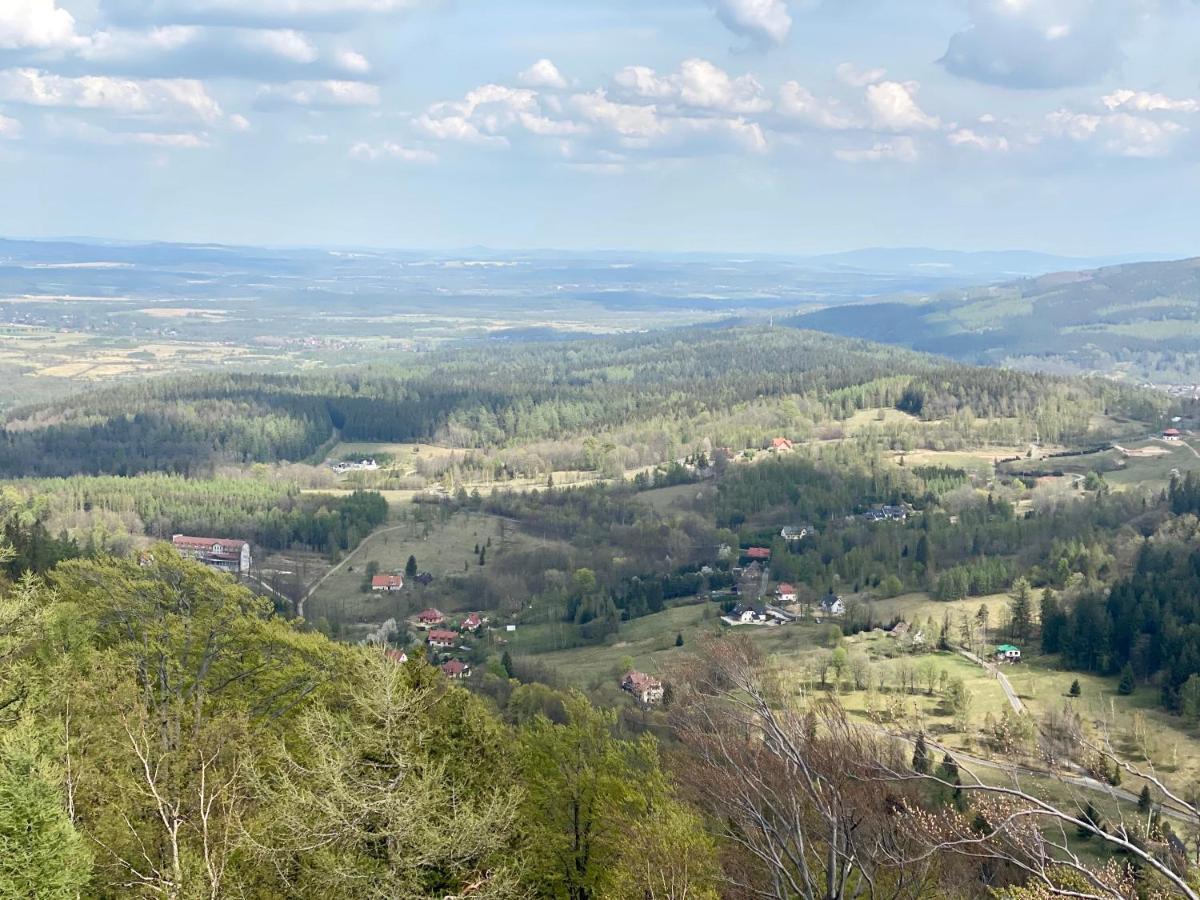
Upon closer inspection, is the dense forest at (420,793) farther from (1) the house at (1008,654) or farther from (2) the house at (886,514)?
(2) the house at (886,514)

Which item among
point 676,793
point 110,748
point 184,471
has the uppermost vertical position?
point 110,748

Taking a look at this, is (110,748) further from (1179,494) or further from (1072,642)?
(1179,494)

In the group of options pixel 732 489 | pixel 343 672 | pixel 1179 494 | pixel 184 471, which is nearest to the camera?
pixel 343 672

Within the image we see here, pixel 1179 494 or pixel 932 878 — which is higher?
pixel 932 878

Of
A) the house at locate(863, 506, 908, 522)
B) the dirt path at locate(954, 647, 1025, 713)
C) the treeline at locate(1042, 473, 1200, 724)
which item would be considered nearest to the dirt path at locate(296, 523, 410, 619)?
the dirt path at locate(954, 647, 1025, 713)

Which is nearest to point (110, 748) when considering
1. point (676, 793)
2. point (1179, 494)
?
point (676, 793)

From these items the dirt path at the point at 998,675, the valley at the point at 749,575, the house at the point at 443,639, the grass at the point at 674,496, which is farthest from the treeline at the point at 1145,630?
the grass at the point at 674,496

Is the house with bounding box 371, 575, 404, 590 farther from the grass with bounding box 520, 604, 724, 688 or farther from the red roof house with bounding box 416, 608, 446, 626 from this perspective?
the grass with bounding box 520, 604, 724, 688
